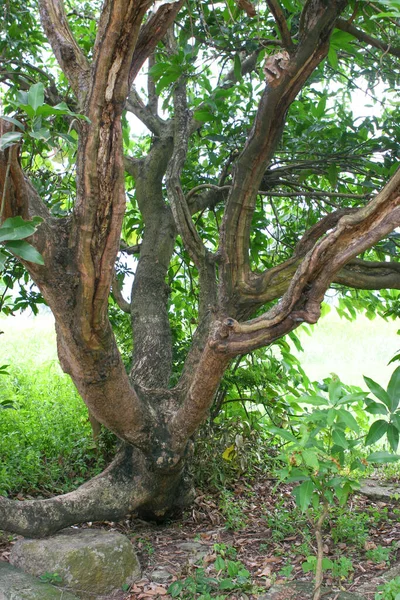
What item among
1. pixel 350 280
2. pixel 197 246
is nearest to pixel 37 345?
pixel 197 246

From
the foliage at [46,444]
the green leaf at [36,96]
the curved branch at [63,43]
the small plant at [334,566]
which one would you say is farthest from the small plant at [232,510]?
the green leaf at [36,96]

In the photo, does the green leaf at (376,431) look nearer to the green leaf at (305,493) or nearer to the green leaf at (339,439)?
the green leaf at (339,439)

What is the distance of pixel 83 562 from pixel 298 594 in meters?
0.93

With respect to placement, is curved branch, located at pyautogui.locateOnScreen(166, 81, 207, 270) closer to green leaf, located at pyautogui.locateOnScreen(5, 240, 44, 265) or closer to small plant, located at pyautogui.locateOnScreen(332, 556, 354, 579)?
small plant, located at pyautogui.locateOnScreen(332, 556, 354, 579)

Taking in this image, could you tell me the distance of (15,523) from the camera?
287 cm

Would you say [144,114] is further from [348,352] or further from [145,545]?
[348,352]

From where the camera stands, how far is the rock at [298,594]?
270 cm

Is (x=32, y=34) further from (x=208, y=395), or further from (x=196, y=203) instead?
(x=208, y=395)

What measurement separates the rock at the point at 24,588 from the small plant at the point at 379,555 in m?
1.38

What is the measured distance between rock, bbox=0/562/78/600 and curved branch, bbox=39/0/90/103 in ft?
6.40

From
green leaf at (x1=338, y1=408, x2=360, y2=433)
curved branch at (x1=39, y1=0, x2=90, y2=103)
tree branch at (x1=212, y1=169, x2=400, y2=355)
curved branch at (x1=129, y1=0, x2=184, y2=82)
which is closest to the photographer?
green leaf at (x1=338, y1=408, x2=360, y2=433)

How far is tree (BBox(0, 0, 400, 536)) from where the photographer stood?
2.36 meters

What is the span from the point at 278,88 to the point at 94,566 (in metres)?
2.25

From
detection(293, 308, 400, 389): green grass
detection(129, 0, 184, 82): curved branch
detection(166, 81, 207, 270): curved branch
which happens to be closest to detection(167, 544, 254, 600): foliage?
detection(166, 81, 207, 270): curved branch
